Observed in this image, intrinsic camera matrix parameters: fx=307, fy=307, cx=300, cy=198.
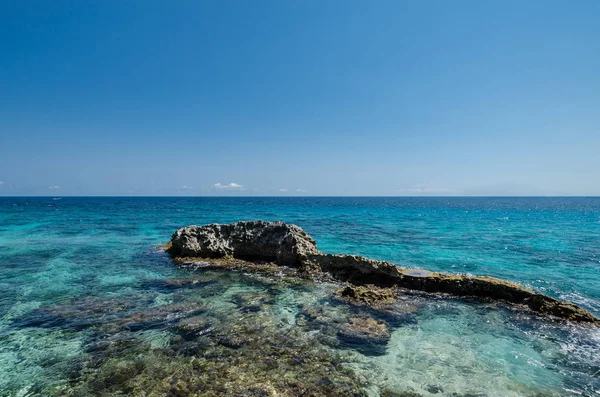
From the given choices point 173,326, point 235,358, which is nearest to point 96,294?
point 173,326

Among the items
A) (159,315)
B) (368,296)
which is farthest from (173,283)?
(368,296)

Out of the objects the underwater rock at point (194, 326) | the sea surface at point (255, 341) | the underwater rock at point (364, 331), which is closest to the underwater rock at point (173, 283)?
the sea surface at point (255, 341)

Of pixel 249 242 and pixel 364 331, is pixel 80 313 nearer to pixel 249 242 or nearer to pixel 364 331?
pixel 249 242

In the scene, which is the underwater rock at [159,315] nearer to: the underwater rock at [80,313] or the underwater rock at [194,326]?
the underwater rock at [194,326]

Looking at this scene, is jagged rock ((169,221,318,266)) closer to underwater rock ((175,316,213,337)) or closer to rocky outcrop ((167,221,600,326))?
rocky outcrop ((167,221,600,326))

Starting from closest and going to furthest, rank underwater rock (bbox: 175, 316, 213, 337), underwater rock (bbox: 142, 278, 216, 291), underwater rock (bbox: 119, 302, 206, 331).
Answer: underwater rock (bbox: 175, 316, 213, 337) → underwater rock (bbox: 119, 302, 206, 331) → underwater rock (bbox: 142, 278, 216, 291)

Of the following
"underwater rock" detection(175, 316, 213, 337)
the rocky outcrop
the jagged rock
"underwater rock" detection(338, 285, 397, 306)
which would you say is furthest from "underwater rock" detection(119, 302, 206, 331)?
the jagged rock

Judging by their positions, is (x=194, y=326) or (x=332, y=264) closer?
(x=194, y=326)

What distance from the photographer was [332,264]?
16.5m

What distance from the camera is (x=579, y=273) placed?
1800cm

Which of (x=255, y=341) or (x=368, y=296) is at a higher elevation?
(x=368, y=296)

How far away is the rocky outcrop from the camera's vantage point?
1223 centimetres

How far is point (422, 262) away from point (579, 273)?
8550mm

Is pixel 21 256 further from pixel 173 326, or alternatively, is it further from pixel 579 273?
pixel 579 273
